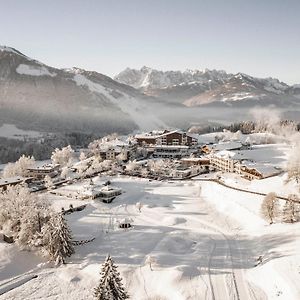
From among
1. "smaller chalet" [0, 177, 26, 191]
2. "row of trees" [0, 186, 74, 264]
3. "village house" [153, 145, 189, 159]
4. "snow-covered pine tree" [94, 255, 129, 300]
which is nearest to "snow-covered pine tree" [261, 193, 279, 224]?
"row of trees" [0, 186, 74, 264]

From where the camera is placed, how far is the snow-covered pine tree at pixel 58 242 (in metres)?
53.1

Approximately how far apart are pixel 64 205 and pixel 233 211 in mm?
31709

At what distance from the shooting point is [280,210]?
212ft

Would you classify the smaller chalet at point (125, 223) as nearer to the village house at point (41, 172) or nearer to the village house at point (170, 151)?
the village house at point (41, 172)

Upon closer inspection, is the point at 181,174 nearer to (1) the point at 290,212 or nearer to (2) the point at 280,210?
(2) the point at 280,210

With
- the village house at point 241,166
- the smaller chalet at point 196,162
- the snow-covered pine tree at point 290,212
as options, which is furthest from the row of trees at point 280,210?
the smaller chalet at point 196,162

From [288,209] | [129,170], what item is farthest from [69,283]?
[129,170]

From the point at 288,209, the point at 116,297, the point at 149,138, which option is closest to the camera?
the point at 116,297

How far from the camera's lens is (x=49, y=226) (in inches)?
2188

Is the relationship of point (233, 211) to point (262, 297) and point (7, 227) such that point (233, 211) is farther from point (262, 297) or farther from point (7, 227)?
point (7, 227)

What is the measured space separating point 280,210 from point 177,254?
20.7 metres

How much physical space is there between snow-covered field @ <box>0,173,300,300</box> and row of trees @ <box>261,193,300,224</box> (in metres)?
1.74

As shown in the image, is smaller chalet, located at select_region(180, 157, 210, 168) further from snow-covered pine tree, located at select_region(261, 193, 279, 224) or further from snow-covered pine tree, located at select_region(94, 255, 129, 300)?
snow-covered pine tree, located at select_region(94, 255, 129, 300)

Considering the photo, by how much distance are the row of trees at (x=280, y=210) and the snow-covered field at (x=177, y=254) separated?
5.70 ft
